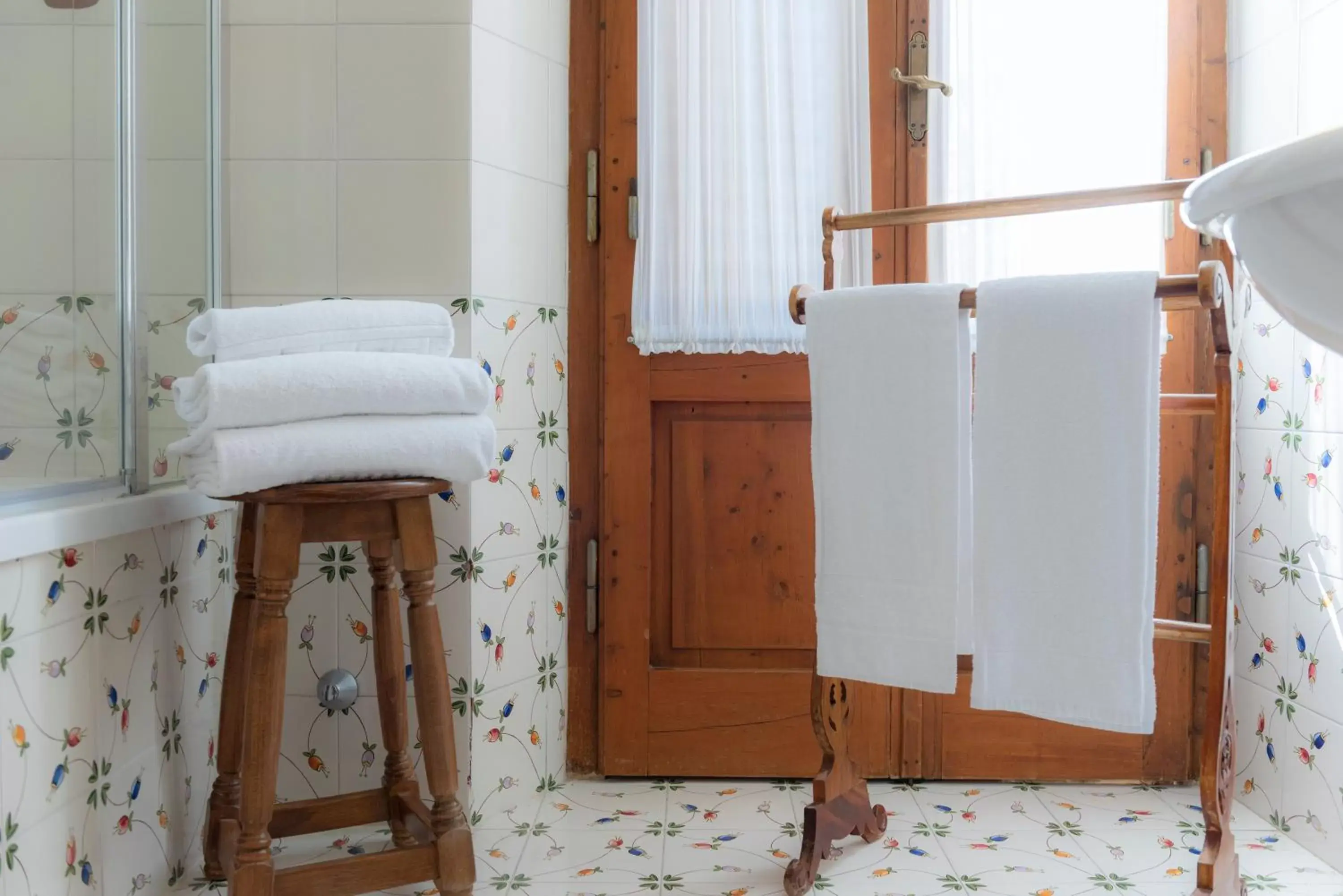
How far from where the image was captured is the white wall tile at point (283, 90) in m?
1.57

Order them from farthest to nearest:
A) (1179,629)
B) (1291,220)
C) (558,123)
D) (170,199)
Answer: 1. (558,123)
2. (170,199)
3. (1179,629)
4. (1291,220)

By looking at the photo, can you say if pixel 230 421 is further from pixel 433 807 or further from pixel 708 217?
pixel 708 217

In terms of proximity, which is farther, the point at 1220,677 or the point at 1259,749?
the point at 1259,749

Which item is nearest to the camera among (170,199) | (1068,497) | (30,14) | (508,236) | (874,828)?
(30,14)

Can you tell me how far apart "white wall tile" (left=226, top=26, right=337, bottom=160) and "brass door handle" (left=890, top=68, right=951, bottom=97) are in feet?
3.10

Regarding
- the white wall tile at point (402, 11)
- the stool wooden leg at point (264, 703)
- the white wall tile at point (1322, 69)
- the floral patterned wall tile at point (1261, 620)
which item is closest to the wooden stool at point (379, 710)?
the stool wooden leg at point (264, 703)

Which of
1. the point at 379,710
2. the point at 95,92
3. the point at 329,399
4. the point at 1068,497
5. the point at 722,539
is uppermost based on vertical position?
the point at 95,92

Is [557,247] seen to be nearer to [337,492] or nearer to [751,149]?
[751,149]

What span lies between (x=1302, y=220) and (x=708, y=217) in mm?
1248

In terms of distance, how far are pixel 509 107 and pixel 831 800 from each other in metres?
1.22

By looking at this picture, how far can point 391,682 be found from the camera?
54.7 inches

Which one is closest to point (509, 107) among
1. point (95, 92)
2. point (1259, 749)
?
point (95, 92)

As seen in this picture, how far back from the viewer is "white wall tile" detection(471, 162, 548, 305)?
1.59m

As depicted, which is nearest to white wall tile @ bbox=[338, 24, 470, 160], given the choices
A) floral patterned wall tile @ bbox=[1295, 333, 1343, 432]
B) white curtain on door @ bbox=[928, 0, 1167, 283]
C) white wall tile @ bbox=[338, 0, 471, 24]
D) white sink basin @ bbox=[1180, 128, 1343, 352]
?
white wall tile @ bbox=[338, 0, 471, 24]
